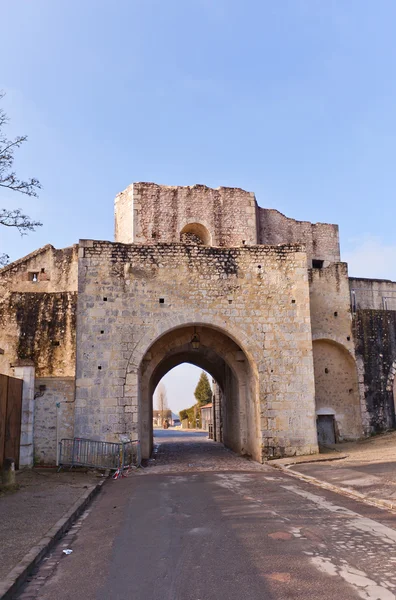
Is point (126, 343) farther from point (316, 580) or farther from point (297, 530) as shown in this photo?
point (316, 580)

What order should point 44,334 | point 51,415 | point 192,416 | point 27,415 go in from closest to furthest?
point 27,415
point 51,415
point 44,334
point 192,416

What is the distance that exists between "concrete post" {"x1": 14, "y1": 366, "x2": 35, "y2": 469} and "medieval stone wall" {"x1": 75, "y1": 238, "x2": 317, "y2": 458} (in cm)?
133

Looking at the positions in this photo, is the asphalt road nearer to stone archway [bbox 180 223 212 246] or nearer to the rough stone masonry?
the rough stone masonry

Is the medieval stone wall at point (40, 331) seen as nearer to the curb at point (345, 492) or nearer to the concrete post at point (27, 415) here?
the concrete post at point (27, 415)

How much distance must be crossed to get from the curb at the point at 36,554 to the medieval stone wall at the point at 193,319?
5520 mm

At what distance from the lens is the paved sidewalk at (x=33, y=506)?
5.39 meters

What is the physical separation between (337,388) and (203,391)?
32.5m

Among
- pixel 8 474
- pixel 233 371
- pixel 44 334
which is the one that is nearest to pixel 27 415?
pixel 8 474

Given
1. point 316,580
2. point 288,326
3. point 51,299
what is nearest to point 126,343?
point 51,299

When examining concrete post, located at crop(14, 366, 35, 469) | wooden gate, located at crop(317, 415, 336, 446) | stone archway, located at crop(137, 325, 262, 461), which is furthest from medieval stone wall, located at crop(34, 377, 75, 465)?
wooden gate, located at crop(317, 415, 336, 446)

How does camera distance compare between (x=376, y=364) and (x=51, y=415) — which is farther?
(x=376, y=364)

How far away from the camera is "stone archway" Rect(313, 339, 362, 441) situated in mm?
17266

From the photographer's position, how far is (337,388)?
1752 centimetres

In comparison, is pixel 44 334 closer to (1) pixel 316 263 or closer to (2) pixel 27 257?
(2) pixel 27 257
